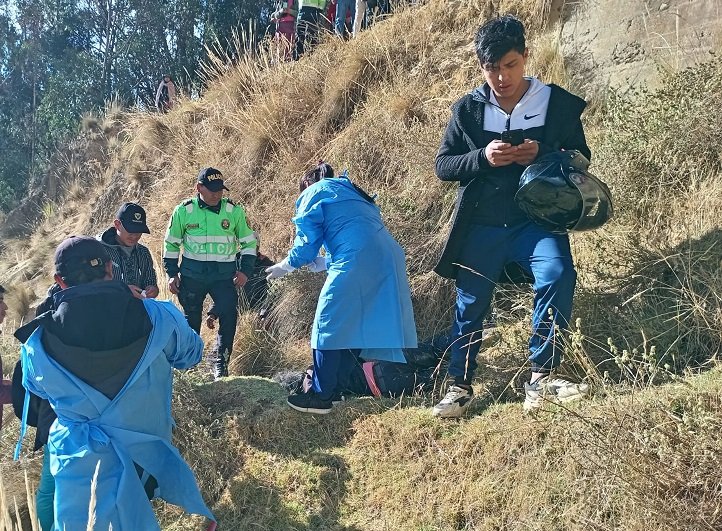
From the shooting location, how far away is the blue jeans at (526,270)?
324cm

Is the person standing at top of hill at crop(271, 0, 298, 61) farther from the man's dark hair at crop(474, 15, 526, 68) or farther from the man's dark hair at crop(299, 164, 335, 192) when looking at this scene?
the man's dark hair at crop(474, 15, 526, 68)

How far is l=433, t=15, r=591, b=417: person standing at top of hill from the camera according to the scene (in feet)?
10.7

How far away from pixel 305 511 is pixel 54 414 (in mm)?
1416

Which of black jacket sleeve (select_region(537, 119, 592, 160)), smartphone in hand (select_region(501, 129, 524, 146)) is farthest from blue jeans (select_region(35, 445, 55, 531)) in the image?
black jacket sleeve (select_region(537, 119, 592, 160))

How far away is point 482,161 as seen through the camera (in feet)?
11.0

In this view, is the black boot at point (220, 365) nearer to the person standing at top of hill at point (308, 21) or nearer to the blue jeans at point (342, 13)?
the blue jeans at point (342, 13)

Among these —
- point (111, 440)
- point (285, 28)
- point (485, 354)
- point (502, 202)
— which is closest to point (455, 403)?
point (485, 354)

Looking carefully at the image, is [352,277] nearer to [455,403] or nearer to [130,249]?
[455,403]

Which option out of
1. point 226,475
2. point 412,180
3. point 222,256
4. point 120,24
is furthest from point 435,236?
point 120,24

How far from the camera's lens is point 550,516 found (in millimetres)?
2742

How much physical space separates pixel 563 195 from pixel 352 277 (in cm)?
138

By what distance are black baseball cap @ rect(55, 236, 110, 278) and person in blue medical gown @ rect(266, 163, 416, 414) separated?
1.28m

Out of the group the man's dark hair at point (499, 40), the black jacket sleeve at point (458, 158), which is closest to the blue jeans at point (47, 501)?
the black jacket sleeve at point (458, 158)

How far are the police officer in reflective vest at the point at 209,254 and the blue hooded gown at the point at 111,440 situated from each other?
2.04 metres
